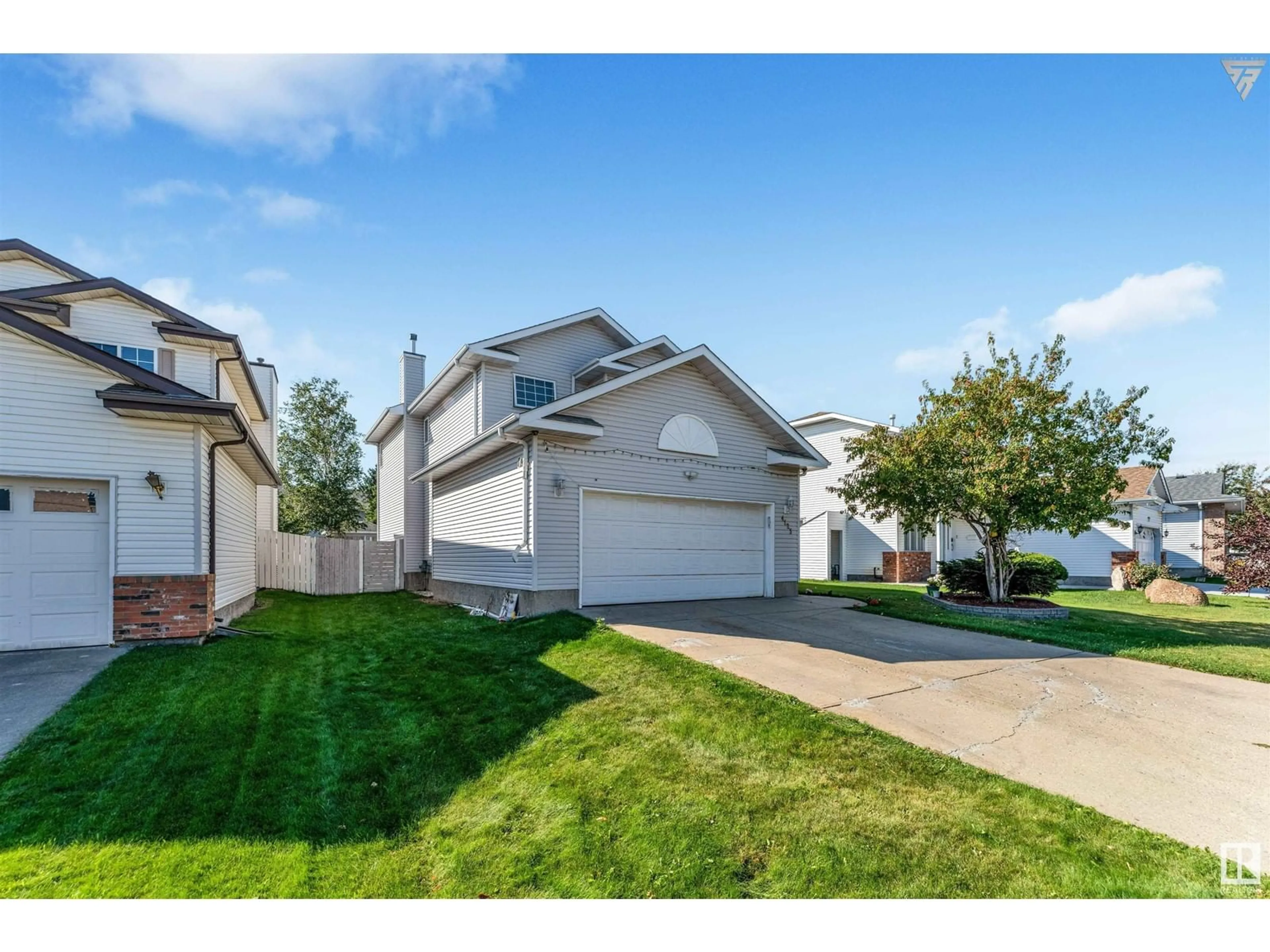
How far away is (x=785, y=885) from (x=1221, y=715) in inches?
207

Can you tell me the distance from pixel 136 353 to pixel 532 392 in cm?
826

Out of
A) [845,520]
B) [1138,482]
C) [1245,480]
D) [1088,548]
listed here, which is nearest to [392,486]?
[845,520]

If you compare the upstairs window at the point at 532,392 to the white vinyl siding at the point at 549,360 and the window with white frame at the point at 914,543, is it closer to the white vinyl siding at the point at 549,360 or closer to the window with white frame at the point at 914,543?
the white vinyl siding at the point at 549,360

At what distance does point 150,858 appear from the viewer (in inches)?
129

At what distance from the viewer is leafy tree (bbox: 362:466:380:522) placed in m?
28.4

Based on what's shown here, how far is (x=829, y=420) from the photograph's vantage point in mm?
23453

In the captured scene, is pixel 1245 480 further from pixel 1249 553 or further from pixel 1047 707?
pixel 1047 707

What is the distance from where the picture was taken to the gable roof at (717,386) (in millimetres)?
10367

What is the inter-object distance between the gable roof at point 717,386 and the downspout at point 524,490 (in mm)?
588

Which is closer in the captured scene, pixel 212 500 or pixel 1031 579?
pixel 212 500

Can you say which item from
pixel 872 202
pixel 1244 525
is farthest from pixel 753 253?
pixel 1244 525

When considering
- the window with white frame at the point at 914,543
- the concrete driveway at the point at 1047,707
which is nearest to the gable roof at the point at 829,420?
the window with white frame at the point at 914,543

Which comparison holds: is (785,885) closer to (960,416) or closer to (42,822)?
(42,822)

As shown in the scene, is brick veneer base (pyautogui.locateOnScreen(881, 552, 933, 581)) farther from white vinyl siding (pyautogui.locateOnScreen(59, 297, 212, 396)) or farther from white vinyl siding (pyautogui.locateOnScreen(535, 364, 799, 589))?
white vinyl siding (pyautogui.locateOnScreen(59, 297, 212, 396))
